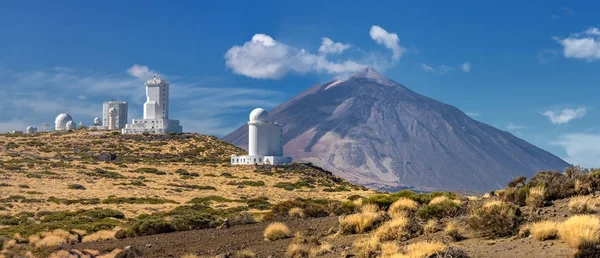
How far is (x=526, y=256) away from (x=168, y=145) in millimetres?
78590

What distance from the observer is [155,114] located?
97312mm

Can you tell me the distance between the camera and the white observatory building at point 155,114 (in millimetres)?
96750

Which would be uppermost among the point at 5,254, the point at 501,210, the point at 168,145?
the point at 168,145

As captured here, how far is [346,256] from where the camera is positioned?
1111cm

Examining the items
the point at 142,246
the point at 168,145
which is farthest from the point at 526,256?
the point at 168,145

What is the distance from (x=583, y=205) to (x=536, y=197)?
4.89 feet

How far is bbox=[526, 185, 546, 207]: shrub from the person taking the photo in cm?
1282

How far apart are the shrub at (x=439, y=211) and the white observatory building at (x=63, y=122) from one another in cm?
11169

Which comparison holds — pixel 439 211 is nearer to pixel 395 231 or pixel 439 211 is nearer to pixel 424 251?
pixel 395 231

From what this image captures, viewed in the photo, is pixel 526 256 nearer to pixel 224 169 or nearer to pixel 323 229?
pixel 323 229

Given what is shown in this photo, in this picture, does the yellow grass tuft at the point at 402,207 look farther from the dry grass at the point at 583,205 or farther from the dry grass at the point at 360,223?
the dry grass at the point at 583,205

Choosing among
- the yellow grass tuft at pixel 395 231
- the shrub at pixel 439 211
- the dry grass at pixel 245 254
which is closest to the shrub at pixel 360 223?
the shrub at pixel 439 211

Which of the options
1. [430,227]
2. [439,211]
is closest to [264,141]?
[439,211]

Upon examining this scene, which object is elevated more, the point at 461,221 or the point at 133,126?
the point at 133,126
